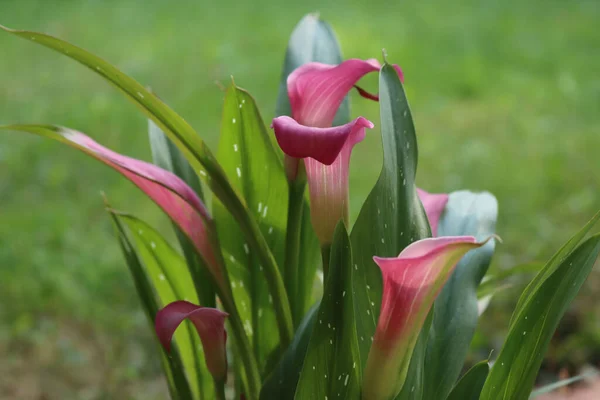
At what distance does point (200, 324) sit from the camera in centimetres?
51

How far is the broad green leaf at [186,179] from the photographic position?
2.00 ft

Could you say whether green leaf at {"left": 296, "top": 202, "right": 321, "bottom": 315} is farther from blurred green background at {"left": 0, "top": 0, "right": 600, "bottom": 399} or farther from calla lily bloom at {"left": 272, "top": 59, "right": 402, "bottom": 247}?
blurred green background at {"left": 0, "top": 0, "right": 600, "bottom": 399}

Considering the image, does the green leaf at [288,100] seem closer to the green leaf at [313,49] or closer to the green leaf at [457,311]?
the green leaf at [313,49]

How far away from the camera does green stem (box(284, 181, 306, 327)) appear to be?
0.54 metres

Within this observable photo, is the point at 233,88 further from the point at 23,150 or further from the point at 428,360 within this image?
the point at 23,150

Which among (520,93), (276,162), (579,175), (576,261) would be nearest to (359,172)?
(579,175)

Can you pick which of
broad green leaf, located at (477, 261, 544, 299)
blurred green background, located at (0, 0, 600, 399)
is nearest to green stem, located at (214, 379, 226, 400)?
broad green leaf, located at (477, 261, 544, 299)

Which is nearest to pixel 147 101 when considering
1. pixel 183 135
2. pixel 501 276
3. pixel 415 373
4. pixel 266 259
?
pixel 183 135

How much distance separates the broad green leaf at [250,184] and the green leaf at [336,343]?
166 millimetres

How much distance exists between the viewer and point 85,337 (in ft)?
4.18

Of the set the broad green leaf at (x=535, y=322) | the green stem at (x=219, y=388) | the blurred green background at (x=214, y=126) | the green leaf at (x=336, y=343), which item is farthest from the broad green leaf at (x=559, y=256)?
the blurred green background at (x=214, y=126)

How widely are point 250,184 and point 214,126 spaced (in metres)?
1.28

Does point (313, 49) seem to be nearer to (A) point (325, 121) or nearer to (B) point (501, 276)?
(A) point (325, 121)

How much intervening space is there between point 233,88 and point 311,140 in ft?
0.57
